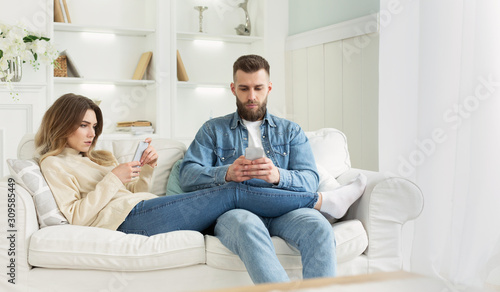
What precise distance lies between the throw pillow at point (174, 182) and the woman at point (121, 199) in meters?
0.24

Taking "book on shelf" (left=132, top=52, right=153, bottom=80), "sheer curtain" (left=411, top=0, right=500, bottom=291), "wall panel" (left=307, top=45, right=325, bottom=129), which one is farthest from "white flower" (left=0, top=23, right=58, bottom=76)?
"sheer curtain" (left=411, top=0, right=500, bottom=291)

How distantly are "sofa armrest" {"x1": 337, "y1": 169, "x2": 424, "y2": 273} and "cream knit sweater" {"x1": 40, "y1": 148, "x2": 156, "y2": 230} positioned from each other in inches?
36.3

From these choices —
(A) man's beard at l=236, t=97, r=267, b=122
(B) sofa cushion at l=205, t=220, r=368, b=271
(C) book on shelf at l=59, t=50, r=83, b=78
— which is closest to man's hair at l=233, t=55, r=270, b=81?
(A) man's beard at l=236, t=97, r=267, b=122

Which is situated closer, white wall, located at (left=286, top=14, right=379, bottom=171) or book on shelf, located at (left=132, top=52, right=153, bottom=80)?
white wall, located at (left=286, top=14, right=379, bottom=171)

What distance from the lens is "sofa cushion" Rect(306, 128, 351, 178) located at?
105 inches

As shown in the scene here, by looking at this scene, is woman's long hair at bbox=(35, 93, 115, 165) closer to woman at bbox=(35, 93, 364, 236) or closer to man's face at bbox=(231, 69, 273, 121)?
woman at bbox=(35, 93, 364, 236)

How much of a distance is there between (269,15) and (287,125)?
7.10 feet

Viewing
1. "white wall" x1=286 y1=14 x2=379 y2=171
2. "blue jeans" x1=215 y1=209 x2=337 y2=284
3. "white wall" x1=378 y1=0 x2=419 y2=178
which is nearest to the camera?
"blue jeans" x1=215 y1=209 x2=337 y2=284

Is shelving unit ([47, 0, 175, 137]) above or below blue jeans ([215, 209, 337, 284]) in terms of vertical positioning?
above

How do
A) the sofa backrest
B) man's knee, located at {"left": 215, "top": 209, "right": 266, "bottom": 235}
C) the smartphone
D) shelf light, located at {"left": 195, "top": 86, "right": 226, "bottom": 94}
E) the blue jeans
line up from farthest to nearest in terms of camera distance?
1. shelf light, located at {"left": 195, "top": 86, "right": 226, "bottom": 94}
2. the sofa backrest
3. the smartphone
4. man's knee, located at {"left": 215, "top": 209, "right": 266, "bottom": 235}
5. the blue jeans

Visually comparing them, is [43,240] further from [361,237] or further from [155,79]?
[155,79]

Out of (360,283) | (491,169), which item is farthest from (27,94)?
(360,283)

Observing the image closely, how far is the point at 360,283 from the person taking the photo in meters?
1.06

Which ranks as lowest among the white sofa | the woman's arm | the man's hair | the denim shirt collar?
the white sofa
